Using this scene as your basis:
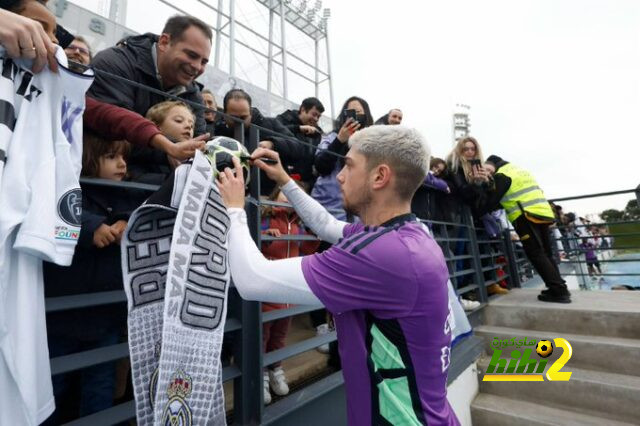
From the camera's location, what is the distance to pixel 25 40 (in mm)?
994

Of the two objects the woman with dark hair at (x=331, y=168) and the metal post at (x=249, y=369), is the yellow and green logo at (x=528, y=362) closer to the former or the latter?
the woman with dark hair at (x=331, y=168)

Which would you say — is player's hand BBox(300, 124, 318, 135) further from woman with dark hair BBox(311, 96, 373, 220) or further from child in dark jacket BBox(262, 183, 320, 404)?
child in dark jacket BBox(262, 183, 320, 404)

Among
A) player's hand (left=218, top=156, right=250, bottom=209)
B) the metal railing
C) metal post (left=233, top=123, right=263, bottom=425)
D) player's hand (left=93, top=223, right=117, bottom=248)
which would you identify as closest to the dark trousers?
the metal railing

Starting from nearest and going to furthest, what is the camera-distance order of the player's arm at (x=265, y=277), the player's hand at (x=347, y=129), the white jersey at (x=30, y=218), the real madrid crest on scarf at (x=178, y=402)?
the white jersey at (x=30, y=218), the real madrid crest on scarf at (x=178, y=402), the player's arm at (x=265, y=277), the player's hand at (x=347, y=129)

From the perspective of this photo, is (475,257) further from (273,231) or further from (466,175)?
(273,231)

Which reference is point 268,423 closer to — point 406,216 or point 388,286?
point 388,286

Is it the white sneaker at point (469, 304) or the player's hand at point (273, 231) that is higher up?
the player's hand at point (273, 231)

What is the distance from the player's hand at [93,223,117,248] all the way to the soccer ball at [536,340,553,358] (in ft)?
14.1

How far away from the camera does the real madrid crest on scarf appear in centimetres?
112

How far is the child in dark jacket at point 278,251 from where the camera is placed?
2113mm

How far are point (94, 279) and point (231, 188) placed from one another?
720 millimetres

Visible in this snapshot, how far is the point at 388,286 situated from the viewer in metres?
1.18

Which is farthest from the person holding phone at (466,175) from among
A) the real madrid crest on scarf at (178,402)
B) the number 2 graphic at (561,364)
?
the real madrid crest on scarf at (178,402)

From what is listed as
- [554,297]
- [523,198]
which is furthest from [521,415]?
[523,198]
